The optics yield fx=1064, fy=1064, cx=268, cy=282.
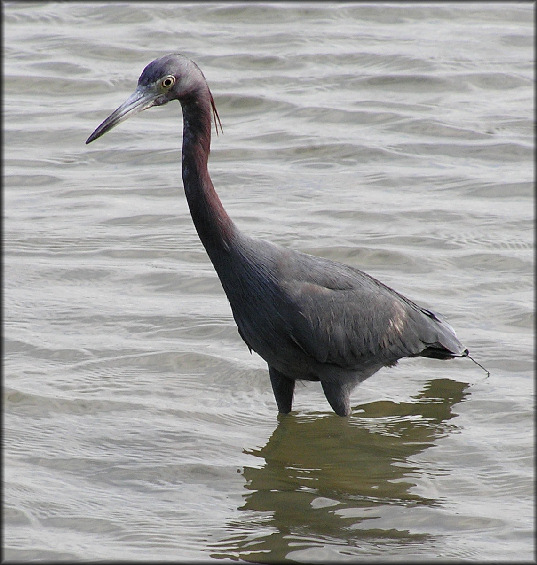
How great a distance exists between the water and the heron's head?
1.90m

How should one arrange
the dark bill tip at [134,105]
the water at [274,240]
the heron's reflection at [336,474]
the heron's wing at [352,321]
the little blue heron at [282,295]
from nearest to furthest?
the heron's reflection at [336,474] < the water at [274,240] < the dark bill tip at [134,105] < the little blue heron at [282,295] < the heron's wing at [352,321]

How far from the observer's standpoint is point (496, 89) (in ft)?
41.3

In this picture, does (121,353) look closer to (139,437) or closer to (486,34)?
(139,437)

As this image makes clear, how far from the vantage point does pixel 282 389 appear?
666 cm

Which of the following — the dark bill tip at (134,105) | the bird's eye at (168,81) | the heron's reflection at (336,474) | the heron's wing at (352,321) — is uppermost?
the bird's eye at (168,81)

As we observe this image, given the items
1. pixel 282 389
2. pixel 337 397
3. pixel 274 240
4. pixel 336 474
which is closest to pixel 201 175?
pixel 282 389

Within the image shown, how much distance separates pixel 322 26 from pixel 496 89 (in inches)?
117

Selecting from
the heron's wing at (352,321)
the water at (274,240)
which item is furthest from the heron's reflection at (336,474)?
the heron's wing at (352,321)

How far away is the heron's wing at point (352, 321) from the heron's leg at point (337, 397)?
15 cm

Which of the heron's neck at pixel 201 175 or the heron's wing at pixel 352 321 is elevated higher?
the heron's neck at pixel 201 175

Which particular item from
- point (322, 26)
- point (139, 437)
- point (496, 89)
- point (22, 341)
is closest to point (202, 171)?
point (139, 437)

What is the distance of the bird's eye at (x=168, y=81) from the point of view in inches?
234

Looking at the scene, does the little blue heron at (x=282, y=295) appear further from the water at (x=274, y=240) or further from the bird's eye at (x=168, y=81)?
the water at (x=274, y=240)

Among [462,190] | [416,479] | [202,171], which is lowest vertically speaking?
[416,479]
